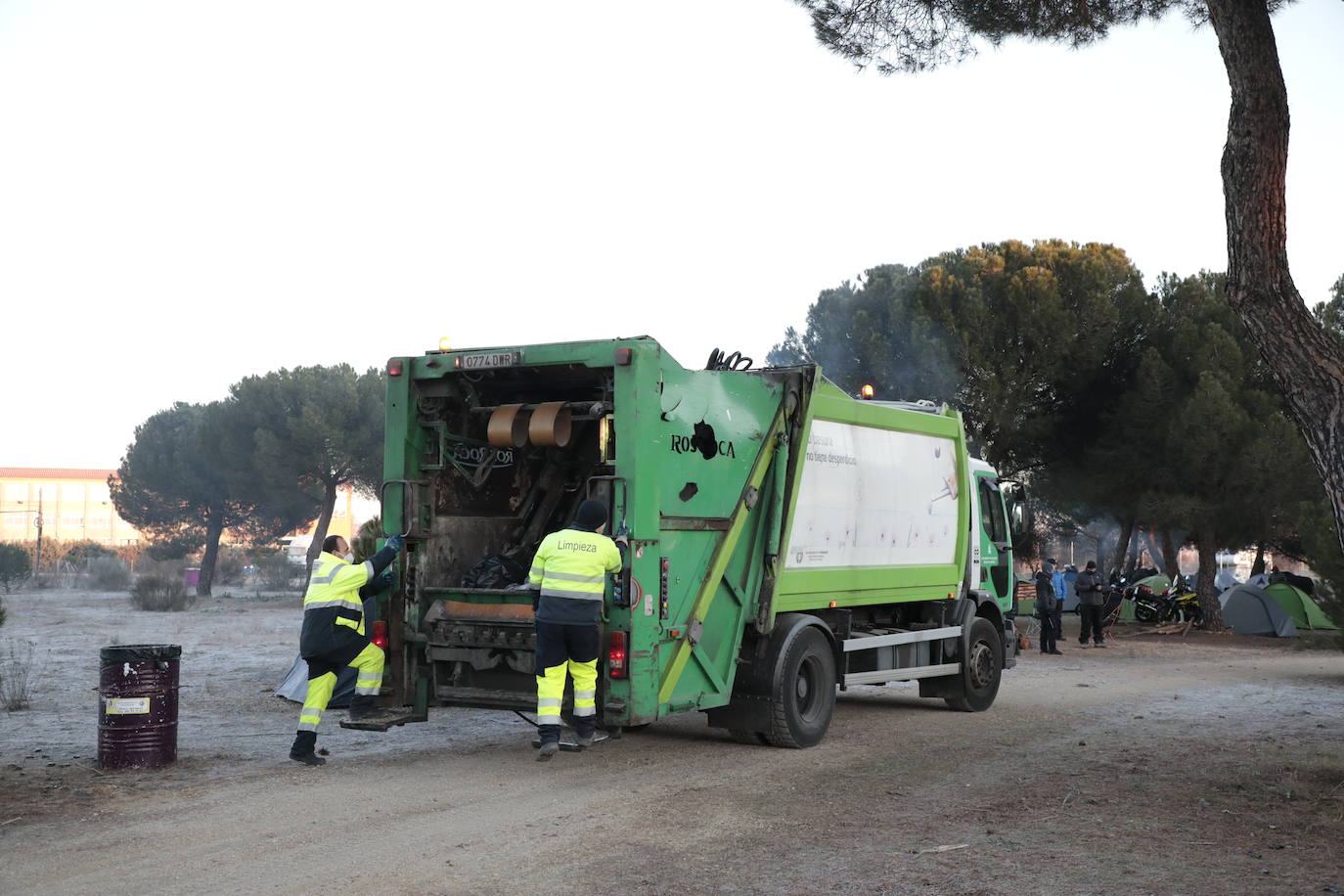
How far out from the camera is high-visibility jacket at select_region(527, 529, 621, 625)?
24.7ft

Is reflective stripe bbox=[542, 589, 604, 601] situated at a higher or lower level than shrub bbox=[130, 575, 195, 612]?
higher

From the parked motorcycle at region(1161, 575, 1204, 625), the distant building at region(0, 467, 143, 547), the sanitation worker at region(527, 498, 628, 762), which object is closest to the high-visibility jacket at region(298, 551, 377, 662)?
the sanitation worker at region(527, 498, 628, 762)

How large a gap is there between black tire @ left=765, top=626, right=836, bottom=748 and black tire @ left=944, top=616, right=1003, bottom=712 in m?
2.54

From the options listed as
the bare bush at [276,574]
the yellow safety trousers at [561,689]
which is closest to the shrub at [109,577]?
the bare bush at [276,574]

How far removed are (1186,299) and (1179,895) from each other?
22454 mm

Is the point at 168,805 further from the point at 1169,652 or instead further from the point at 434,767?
the point at 1169,652

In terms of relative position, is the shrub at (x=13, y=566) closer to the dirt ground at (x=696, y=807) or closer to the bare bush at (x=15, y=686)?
the bare bush at (x=15, y=686)

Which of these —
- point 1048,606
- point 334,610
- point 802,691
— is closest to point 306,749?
point 334,610

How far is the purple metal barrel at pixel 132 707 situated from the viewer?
789 cm

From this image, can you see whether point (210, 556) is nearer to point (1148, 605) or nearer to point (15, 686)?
point (1148, 605)

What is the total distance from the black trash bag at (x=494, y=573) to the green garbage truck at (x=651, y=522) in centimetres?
1

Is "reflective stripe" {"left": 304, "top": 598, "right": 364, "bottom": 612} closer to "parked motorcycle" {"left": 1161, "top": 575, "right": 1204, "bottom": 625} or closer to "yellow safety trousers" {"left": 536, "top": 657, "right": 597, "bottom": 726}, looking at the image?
"yellow safety trousers" {"left": 536, "top": 657, "right": 597, "bottom": 726}

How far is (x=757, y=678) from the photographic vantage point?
8805 millimetres

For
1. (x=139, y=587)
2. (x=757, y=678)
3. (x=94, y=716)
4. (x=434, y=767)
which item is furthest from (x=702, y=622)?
(x=139, y=587)
